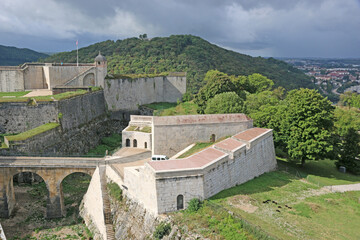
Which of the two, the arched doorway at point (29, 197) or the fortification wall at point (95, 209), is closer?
the fortification wall at point (95, 209)

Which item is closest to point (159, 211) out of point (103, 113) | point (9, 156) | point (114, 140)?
point (9, 156)

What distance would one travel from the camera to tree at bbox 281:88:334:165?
31047 millimetres

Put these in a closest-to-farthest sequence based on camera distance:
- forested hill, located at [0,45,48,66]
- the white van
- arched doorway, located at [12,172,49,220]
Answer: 1. arched doorway, located at [12,172,49,220]
2. the white van
3. forested hill, located at [0,45,48,66]

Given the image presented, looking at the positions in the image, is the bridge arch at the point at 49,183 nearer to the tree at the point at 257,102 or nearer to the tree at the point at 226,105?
the tree at the point at 226,105

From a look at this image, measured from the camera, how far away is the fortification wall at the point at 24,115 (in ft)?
118

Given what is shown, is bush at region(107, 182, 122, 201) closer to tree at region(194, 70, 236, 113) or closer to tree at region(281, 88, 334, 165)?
tree at region(281, 88, 334, 165)

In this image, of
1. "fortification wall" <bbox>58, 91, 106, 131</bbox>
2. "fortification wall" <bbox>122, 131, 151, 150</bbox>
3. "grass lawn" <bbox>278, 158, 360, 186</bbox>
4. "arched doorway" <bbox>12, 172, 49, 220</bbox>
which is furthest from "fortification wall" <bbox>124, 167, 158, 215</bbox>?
"fortification wall" <bbox>58, 91, 106, 131</bbox>

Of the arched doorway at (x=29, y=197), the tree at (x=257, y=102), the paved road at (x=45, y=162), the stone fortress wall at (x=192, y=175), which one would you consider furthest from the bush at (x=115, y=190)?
the tree at (x=257, y=102)

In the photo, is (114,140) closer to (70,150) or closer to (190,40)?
(70,150)

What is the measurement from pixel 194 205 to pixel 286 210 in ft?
21.1

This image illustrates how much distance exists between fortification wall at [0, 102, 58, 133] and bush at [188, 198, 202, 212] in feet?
76.9

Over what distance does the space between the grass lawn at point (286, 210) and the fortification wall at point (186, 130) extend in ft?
20.4

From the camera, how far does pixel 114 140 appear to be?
48.1 m

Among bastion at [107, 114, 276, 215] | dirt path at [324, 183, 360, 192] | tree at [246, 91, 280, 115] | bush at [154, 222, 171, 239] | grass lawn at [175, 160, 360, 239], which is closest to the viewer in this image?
grass lawn at [175, 160, 360, 239]
